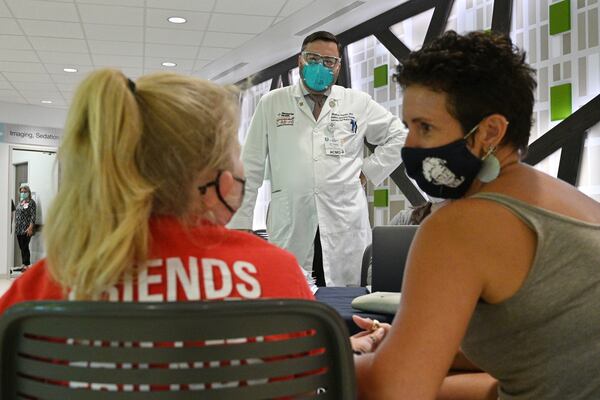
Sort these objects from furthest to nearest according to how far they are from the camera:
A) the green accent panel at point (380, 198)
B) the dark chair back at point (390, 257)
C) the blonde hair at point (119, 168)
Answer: the green accent panel at point (380, 198) < the dark chair back at point (390, 257) < the blonde hair at point (119, 168)

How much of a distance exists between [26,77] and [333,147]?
6475 millimetres

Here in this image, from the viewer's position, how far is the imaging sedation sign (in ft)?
34.0

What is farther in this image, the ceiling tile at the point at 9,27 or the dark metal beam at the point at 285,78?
the dark metal beam at the point at 285,78

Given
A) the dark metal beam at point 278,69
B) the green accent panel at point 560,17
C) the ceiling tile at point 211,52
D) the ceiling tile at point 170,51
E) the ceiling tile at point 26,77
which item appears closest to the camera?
the green accent panel at point 560,17

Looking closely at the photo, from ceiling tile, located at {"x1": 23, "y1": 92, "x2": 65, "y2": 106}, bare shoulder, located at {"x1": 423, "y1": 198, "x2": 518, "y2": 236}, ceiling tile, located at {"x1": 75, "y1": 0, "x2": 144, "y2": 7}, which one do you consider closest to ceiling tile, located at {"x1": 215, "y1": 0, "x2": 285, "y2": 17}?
ceiling tile, located at {"x1": 75, "y1": 0, "x2": 144, "y2": 7}

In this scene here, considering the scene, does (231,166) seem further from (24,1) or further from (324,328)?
(24,1)

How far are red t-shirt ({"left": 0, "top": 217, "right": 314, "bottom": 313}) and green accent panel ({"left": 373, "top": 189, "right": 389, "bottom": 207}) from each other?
4600mm

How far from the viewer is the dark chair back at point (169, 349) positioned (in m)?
0.66

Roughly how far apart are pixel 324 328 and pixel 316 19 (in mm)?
5272

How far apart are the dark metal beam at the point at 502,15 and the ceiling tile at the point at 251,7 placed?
1839mm

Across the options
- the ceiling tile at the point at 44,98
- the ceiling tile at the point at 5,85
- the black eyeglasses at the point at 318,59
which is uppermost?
the ceiling tile at the point at 5,85

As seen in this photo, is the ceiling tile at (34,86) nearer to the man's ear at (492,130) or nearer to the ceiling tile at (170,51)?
the ceiling tile at (170,51)

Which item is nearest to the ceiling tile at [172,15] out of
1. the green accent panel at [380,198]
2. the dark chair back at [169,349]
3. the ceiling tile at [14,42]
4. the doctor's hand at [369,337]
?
the ceiling tile at [14,42]

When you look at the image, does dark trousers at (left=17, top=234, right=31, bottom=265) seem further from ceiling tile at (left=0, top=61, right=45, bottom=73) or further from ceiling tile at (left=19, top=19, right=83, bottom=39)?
ceiling tile at (left=19, top=19, right=83, bottom=39)
